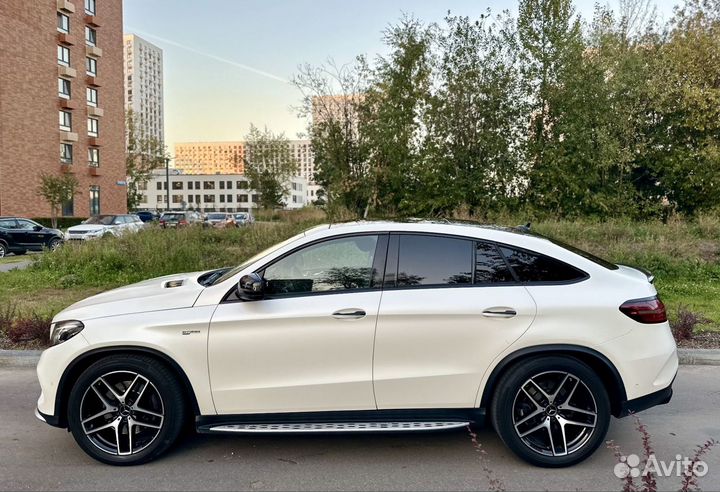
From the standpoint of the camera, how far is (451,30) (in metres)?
18.2

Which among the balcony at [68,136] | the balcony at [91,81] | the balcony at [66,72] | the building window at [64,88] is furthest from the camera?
the balcony at [91,81]

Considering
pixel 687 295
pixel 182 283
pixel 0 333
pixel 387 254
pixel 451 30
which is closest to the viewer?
pixel 387 254

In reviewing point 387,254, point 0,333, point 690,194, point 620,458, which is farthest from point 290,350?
point 690,194

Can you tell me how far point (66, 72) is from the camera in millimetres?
40406

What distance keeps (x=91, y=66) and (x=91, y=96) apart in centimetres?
257

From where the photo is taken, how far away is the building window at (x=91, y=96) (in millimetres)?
44062

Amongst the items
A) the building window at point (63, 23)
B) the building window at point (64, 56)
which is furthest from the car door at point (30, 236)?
the building window at point (63, 23)

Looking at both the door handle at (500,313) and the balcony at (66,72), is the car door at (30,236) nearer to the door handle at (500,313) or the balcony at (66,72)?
the door handle at (500,313)

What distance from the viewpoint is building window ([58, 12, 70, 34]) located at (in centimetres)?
4025

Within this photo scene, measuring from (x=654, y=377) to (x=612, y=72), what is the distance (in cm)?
1826

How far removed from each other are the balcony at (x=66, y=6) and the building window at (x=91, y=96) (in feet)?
20.3

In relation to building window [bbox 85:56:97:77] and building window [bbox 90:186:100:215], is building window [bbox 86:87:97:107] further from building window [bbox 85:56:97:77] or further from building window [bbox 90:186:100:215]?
building window [bbox 90:186:100:215]

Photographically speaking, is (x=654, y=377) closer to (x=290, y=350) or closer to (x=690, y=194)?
(x=290, y=350)

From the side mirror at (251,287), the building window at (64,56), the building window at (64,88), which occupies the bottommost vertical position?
the side mirror at (251,287)
